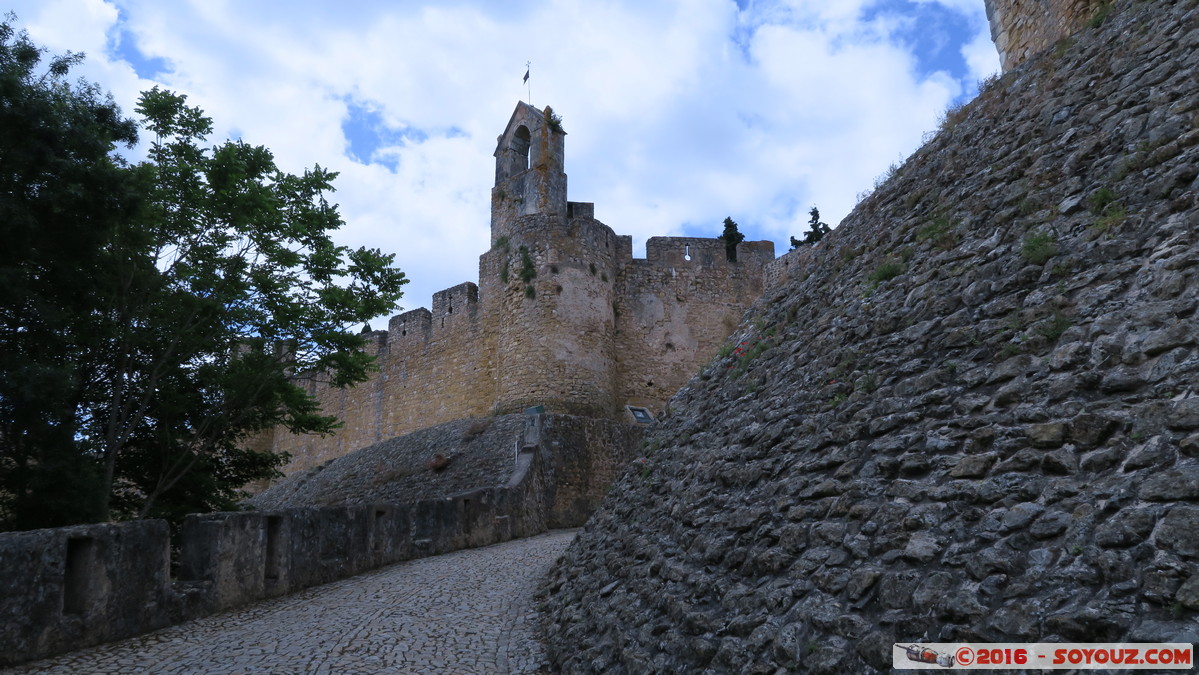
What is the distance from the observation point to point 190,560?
7.92m

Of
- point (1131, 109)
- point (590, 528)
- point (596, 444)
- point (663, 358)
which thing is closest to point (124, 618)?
point (590, 528)

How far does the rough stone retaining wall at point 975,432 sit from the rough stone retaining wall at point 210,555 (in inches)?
132

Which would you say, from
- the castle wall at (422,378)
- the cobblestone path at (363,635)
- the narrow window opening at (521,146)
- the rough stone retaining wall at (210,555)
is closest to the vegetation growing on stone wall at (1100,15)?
the cobblestone path at (363,635)

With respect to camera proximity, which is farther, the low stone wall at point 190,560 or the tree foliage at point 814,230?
the tree foliage at point 814,230

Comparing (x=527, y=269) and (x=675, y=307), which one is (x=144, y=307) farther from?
(x=675, y=307)

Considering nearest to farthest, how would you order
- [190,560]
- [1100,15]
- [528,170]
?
[1100,15] → [190,560] → [528,170]

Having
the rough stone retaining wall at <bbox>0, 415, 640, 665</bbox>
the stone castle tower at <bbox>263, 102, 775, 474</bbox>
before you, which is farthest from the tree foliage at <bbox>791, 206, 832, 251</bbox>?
the rough stone retaining wall at <bbox>0, 415, 640, 665</bbox>

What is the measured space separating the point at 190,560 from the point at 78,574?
1523mm

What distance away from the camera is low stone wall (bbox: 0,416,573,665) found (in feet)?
19.5

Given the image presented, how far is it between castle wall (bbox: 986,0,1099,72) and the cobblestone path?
7.56 meters

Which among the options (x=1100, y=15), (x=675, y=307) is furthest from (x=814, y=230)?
(x=1100, y=15)

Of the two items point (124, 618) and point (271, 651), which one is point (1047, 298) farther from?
point (124, 618)

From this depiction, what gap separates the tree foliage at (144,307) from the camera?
8992 millimetres

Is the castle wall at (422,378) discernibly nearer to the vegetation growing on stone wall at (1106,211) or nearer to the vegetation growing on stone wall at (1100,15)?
the vegetation growing on stone wall at (1100,15)
